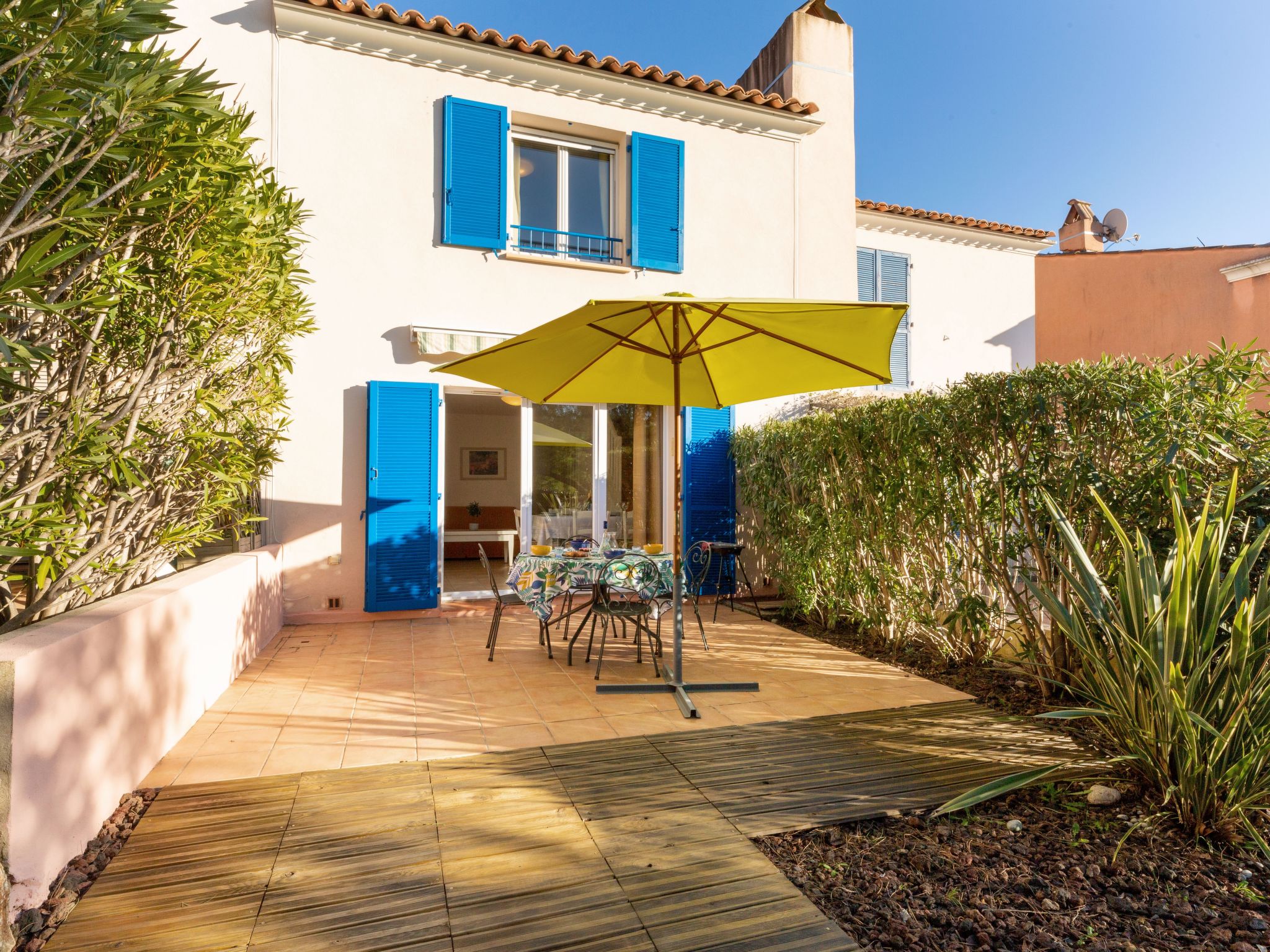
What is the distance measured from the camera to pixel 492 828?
8.82ft

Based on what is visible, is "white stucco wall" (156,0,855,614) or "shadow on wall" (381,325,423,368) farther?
"shadow on wall" (381,325,423,368)

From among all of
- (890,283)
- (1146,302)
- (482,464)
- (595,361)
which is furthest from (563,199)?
(1146,302)

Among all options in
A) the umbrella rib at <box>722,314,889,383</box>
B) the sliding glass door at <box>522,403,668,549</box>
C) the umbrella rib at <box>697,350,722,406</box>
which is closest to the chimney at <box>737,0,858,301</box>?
the sliding glass door at <box>522,403,668,549</box>

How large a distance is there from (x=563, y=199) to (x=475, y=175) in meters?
1.04

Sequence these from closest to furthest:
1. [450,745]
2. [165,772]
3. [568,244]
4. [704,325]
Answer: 1. [165,772]
2. [450,745]
3. [704,325]
4. [568,244]

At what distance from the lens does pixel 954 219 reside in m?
10.7

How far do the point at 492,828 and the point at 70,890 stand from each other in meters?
1.36

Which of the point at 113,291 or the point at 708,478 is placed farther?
the point at 708,478

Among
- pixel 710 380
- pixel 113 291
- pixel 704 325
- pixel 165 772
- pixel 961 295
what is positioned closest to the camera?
pixel 113 291

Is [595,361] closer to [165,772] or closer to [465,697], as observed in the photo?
[465,697]

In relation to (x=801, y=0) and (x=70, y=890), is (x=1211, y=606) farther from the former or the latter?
(x=801, y=0)

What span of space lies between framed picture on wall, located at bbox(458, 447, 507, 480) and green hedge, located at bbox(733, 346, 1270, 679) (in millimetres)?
7261

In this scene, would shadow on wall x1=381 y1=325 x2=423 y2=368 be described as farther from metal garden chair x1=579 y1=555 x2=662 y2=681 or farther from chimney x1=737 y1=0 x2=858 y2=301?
chimney x1=737 y1=0 x2=858 y2=301

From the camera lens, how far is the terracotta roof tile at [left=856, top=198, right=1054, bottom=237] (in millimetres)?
10094
